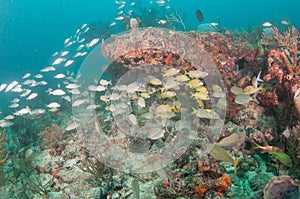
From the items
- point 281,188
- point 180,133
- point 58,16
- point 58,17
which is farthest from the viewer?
point 58,16

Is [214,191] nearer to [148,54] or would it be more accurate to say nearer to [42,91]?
[148,54]

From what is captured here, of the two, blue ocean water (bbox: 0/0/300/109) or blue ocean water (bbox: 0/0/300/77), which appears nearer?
blue ocean water (bbox: 0/0/300/109)

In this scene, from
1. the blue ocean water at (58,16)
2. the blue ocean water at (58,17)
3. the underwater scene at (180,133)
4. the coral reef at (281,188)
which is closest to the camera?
the coral reef at (281,188)

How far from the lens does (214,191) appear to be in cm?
361

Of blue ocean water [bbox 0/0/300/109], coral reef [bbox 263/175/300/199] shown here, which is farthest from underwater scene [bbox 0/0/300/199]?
blue ocean water [bbox 0/0/300/109]

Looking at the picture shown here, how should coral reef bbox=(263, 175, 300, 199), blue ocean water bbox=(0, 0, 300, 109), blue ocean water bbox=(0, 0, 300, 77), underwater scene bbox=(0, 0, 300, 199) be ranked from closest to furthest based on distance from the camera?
coral reef bbox=(263, 175, 300, 199), underwater scene bbox=(0, 0, 300, 199), blue ocean water bbox=(0, 0, 300, 109), blue ocean water bbox=(0, 0, 300, 77)

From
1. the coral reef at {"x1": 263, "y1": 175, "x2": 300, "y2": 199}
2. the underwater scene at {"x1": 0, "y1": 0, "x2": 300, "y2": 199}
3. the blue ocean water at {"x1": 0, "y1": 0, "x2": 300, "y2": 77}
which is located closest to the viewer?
the coral reef at {"x1": 263, "y1": 175, "x2": 300, "y2": 199}

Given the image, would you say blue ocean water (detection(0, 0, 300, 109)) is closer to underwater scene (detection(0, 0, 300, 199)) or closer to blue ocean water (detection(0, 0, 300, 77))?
blue ocean water (detection(0, 0, 300, 77))

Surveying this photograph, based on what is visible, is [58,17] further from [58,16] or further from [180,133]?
[180,133]

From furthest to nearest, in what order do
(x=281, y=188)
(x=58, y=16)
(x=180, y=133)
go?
(x=58, y=16) → (x=180, y=133) → (x=281, y=188)

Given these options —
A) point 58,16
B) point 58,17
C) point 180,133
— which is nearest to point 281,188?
point 180,133

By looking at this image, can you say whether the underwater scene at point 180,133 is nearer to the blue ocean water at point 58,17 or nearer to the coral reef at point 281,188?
the coral reef at point 281,188

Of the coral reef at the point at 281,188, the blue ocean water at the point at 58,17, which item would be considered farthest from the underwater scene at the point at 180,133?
the blue ocean water at the point at 58,17

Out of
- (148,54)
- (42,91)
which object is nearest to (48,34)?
(42,91)
